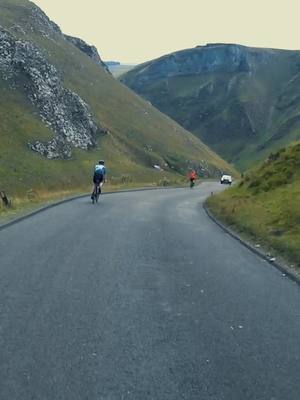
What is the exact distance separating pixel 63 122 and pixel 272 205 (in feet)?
184

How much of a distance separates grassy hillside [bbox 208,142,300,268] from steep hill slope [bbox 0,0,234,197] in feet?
85.8

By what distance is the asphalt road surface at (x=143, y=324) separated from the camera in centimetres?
557

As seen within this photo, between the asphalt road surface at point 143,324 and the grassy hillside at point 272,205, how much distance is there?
1.88 meters

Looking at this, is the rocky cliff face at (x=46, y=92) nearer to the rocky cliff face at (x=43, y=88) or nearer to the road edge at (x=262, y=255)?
the rocky cliff face at (x=43, y=88)

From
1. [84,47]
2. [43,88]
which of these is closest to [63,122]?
[43,88]

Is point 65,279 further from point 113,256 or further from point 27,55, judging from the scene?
point 27,55

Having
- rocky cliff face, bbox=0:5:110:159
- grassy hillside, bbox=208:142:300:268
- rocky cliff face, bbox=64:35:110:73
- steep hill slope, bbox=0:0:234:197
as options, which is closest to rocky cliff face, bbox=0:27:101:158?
rocky cliff face, bbox=0:5:110:159

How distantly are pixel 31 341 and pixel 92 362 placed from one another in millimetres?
1007

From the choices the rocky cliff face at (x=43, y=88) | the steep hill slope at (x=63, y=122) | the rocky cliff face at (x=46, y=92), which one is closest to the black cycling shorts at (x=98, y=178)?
the steep hill slope at (x=63, y=122)

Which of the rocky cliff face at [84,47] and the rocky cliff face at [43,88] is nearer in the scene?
the rocky cliff face at [43,88]

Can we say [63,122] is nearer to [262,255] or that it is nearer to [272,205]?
[272,205]

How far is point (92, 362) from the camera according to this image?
6062 mm

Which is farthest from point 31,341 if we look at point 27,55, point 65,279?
point 27,55

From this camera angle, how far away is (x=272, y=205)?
68.4 feet
